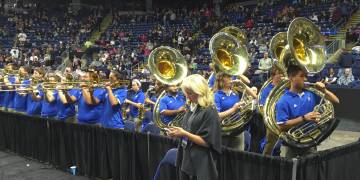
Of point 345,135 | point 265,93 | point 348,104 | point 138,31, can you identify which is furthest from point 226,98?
point 138,31

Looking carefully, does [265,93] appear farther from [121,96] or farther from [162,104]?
[121,96]

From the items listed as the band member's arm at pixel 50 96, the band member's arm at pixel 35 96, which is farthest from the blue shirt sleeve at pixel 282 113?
the band member's arm at pixel 35 96

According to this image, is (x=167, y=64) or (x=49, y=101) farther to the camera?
(x=49, y=101)

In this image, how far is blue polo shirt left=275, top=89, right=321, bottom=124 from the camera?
15.4ft

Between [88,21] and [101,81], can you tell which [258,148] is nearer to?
[101,81]

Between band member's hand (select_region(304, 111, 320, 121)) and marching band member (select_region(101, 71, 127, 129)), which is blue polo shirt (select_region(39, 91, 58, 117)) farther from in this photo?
band member's hand (select_region(304, 111, 320, 121))

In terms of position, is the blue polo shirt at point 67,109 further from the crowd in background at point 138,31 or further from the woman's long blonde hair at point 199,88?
the crowd in background at point 138,31

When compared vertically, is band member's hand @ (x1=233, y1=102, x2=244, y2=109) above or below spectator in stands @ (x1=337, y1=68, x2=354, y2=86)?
above

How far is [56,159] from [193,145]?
14.0 feet

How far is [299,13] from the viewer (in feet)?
68.9

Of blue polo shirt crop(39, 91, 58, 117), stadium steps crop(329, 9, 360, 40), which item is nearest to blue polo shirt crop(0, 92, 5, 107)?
blue polo shirt crop(39, 91, 58, 117)

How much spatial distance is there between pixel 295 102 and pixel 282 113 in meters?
0.20

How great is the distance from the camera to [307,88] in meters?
4.76

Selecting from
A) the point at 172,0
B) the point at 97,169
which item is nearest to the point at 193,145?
the point at 97,169
